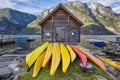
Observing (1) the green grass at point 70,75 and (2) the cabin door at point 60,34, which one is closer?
(1) the green grass at point 70,75

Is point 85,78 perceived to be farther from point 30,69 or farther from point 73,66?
point 30,69

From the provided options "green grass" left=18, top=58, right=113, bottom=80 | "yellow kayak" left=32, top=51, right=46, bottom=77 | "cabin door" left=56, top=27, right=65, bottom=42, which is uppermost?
"cabin door" left=56, top=27, right=65, bottom=42

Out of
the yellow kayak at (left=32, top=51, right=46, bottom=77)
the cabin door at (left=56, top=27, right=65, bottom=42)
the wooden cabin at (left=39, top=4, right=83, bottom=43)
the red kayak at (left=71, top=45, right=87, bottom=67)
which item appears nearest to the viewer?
the yellow kayak at (left=32, top=51, right=46, bottom=77)

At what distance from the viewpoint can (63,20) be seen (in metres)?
31.3

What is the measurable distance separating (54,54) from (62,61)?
23.1 inches

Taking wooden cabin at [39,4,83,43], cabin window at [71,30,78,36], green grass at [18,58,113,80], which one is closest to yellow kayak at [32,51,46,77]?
green grass at [18,58,113,80]

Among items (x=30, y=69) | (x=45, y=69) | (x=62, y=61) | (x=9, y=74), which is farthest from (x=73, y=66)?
(x=9, y=74)

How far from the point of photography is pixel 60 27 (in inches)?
1248

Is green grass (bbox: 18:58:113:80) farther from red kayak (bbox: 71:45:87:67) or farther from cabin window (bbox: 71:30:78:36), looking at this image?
cabin window (bbox: 71:30:78:36)

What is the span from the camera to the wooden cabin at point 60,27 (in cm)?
3105

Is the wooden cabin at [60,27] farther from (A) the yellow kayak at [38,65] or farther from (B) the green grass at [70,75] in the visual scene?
(B) the green grass at [70,75]

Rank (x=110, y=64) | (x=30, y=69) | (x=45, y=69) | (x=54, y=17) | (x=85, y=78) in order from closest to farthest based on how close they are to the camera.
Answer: (x=85, y=78), (x=45, y=69), (x=30, y=69), (x=110, y=64), (x=54, y=17)

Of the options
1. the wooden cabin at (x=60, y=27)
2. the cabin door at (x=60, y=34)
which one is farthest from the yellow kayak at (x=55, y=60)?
the cabin door at (x=60, y=34)

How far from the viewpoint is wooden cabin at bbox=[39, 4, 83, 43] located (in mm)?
31047
